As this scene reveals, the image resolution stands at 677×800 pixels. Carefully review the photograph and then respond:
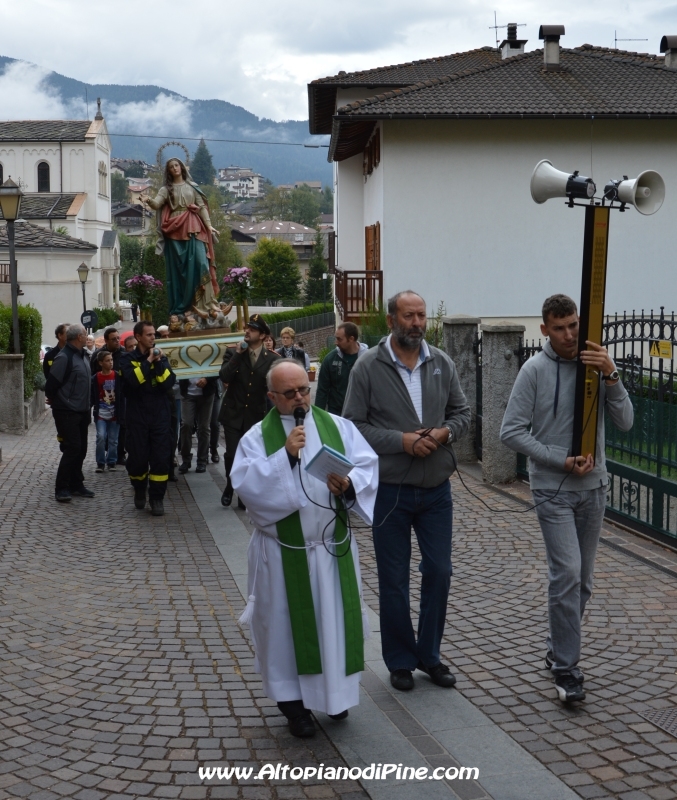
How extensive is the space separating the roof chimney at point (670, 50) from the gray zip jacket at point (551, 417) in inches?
1056

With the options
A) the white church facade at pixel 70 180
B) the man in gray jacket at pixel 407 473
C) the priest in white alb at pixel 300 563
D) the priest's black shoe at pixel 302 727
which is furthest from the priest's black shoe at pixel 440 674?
the white church facade at pixel 70 180

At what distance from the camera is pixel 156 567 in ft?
27.6

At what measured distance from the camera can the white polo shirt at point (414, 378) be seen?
549cm

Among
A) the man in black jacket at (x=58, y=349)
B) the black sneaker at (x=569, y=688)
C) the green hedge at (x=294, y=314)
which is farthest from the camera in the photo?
the green hedge at (x=294, y=314)

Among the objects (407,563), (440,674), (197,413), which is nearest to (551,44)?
(197,413)

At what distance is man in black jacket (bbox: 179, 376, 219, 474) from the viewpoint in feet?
42.8

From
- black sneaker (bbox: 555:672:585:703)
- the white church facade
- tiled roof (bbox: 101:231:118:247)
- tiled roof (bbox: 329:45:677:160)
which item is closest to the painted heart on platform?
black sneaker (bbox: 555:672:585:703)

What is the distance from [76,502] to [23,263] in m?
44.7

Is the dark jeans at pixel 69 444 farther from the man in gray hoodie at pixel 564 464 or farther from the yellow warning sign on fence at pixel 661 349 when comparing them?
the man in gray hoodie at pixel 564 464

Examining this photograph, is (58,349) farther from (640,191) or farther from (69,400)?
(640,191)

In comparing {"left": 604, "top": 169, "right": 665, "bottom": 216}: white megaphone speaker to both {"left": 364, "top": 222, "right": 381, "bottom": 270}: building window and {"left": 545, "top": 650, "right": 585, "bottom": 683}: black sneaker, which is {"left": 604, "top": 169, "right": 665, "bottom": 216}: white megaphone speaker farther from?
{"left": 364, "top": 222, "right": 381, "bottom": 270}: building window

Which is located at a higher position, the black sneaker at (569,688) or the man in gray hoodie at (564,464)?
the man in gray hoodie at (564,464)

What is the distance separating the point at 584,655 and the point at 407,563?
125cm

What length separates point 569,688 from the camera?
513 centimetres
